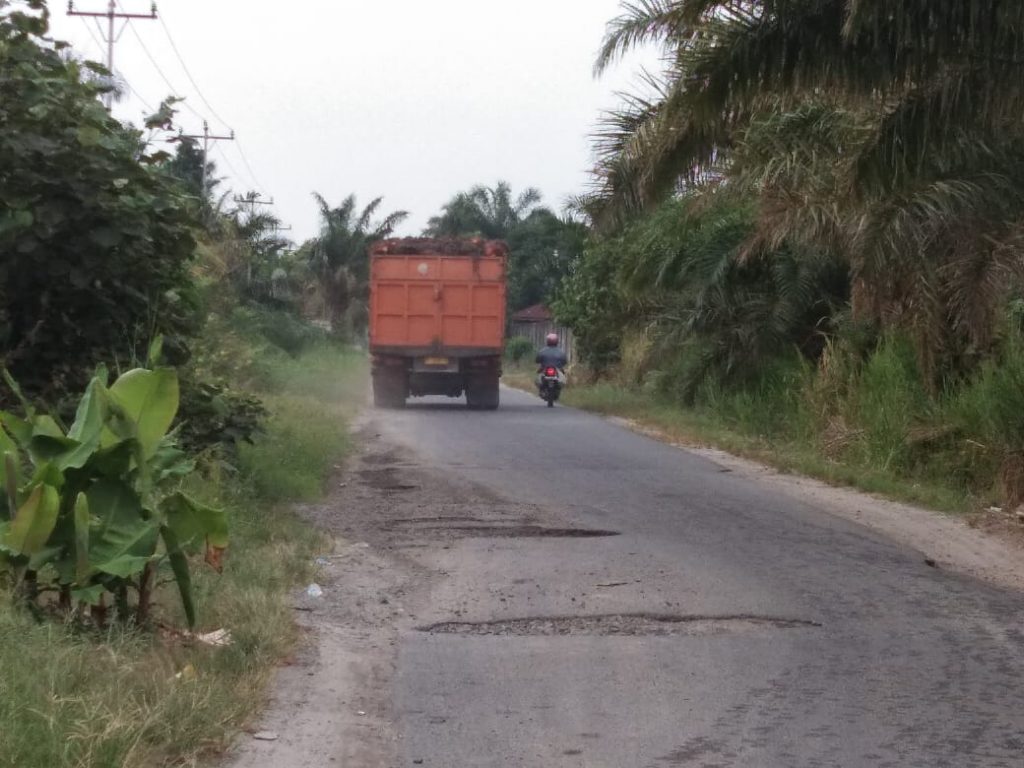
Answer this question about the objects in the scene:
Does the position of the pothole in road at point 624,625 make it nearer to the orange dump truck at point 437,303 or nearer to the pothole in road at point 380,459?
the pothole in road at point 380,459

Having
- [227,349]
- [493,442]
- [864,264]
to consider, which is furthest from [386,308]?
[864,264]

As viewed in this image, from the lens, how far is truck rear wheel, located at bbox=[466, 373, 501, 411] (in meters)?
26.4

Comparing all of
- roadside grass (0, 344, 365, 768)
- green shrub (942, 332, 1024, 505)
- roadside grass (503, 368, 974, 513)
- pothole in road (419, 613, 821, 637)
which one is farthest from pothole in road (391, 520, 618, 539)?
green shrub (942, 332, 1024, 505)

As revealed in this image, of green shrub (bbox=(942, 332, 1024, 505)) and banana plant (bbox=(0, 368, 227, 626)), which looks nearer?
banana plant (bbox=(0, 368, 227, 626))

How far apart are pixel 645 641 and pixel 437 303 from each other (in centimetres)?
1934

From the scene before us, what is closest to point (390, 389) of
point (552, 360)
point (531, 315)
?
point (552, 360)

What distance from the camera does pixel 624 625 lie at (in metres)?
7.32

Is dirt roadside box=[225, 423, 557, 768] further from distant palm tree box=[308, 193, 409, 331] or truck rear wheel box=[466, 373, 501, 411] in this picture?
distant palm tree box=[308, 193, 409, 331]

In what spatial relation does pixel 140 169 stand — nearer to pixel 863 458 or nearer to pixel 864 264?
pixel 864 264

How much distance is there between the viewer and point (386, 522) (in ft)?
35.7

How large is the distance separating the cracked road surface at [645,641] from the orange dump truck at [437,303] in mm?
13779

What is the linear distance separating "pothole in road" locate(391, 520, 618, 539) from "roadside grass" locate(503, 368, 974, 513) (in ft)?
12.8

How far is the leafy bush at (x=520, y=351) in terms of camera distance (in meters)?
60.0

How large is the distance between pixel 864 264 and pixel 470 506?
4.66m
